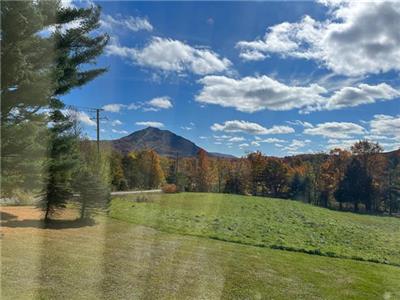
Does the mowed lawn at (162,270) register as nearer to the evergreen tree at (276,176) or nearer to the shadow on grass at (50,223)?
the shadow on grass at (50,223)

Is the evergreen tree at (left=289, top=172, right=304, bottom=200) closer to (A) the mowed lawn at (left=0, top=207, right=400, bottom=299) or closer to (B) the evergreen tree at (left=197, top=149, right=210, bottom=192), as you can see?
(B) the evergreen tree at (left=197, top=149, right=210, bottom=192)

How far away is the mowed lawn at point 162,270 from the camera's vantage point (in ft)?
19.6

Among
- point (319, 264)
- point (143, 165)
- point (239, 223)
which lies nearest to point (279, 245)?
point (319, 264)

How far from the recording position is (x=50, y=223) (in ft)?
41.1

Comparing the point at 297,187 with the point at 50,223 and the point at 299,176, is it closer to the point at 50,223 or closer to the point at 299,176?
the point at 299,176

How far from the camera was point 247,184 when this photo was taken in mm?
54781

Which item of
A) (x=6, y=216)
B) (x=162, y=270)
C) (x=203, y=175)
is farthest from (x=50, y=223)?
(x=203, y=175)

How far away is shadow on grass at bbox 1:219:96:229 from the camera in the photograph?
11564 millimetres

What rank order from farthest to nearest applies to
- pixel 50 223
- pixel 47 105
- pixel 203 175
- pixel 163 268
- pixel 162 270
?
pixel 203 175 → pixel 50 223 → pixel 47 105 → pixel 163 268 → pixel 162 270

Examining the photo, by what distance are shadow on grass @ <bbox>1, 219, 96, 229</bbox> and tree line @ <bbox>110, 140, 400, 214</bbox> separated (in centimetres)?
3240

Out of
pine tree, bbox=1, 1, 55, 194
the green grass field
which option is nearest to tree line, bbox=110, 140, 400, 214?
the green grass field

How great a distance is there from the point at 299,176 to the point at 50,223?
44196 mm

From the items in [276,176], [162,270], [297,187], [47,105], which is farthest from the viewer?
[276,176]

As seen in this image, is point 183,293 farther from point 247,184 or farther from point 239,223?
point 247,184
